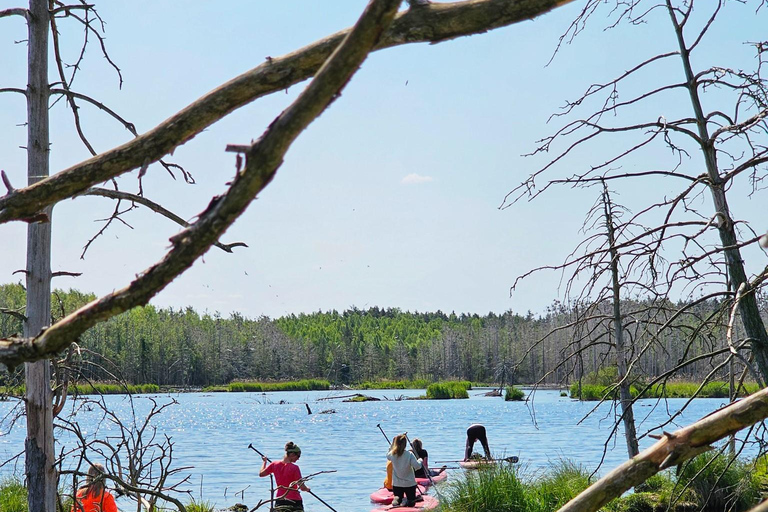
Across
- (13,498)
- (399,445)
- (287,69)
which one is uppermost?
(287,69)

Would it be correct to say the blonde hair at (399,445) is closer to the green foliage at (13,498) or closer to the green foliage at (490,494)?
the green foliage at (490,494)

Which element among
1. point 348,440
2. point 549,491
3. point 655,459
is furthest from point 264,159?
point 348,440

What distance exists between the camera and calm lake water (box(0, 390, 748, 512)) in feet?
65.8

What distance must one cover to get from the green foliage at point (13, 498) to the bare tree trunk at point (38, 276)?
24.5 feet

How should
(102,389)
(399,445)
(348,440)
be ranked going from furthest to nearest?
1. (102,389)
2. (348,440)
3. (399,445)

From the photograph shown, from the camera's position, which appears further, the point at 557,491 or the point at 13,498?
the point at 13,498

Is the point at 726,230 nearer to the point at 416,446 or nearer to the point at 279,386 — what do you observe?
the point at 416,446

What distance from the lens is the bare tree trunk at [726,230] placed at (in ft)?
13.2

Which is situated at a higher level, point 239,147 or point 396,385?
point 239,147

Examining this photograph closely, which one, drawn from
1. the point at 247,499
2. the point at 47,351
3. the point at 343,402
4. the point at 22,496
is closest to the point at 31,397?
the point at 47,351

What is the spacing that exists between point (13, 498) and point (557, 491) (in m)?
7.83

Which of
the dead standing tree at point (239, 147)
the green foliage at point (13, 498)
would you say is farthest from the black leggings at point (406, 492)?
the dead standing tree at point (239, 147)

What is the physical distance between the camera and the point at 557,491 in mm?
11203

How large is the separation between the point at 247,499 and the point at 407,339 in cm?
12440
